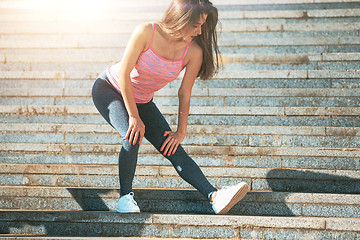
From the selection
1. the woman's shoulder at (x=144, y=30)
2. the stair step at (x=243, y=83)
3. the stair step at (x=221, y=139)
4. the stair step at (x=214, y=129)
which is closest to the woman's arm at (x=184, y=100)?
the woman's shoulder at (x=144, y=30)

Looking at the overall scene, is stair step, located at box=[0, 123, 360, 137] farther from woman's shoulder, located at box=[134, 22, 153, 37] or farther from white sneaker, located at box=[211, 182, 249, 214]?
woman's shoulder, located at box=[134, 22, 153, 37]

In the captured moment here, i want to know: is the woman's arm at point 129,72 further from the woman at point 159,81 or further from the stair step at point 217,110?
the stair step at point 217,110

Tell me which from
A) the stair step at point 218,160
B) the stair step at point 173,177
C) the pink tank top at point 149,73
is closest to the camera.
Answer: the pink tank top at point 149,73

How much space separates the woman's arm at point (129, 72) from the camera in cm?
285

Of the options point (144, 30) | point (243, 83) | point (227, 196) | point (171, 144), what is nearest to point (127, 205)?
point (171, 144)

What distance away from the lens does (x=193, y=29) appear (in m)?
2.78

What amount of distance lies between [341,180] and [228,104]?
1756mm

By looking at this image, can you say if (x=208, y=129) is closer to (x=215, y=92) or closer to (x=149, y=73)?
(x=215, y=92)

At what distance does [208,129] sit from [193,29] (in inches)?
79.3

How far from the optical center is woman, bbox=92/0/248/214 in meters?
2.81

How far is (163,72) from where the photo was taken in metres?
2.99

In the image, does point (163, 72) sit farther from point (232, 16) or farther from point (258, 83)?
point (232, 16)

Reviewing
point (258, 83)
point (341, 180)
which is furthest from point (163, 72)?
point (258, 83)

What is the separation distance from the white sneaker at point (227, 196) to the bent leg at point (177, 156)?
0.30 feet
